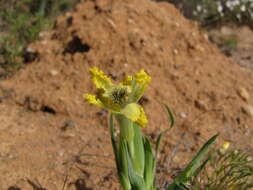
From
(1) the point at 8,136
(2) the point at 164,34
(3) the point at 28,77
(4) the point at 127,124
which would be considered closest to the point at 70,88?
(3) the point at 28,77

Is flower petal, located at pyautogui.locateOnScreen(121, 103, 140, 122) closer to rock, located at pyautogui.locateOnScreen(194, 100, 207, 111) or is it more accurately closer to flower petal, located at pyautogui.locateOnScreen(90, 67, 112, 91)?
flower petal, located at pyautogui.locateOnScreen(90, 67, 112, 91)

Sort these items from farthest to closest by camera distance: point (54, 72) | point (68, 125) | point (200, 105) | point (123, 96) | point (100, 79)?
1. point (54, 72)
2. point (200, 105)
3. point (68, 125)
4. point (100, 79)
5. point (123, 96)

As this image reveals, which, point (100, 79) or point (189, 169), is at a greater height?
point (100, 79)

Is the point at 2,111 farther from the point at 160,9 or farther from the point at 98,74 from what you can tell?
the point at 160,9

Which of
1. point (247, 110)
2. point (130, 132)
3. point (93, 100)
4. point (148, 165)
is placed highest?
point (93, 100)

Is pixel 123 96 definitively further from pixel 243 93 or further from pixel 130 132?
pixel 243 93

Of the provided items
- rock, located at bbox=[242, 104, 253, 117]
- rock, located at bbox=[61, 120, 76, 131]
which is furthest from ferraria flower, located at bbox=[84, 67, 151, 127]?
rock, located at bbox=[242, 104, 253, 117]

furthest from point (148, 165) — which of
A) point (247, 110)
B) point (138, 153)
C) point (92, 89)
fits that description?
point (247, 110)
